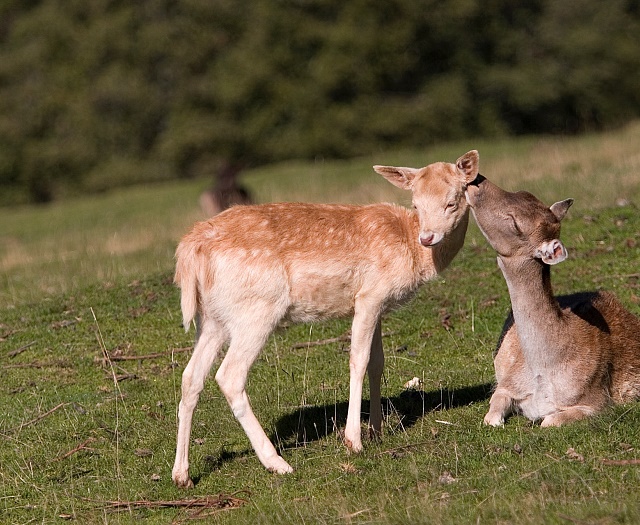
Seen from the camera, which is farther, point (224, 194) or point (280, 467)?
point (224, 194)

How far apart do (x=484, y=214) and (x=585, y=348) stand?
1.15 m

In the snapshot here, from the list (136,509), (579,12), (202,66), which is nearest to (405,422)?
(136,509)

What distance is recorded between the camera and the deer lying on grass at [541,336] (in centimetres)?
688

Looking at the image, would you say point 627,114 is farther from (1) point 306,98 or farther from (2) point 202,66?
(2) point 202,66

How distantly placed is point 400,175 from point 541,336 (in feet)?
4.77

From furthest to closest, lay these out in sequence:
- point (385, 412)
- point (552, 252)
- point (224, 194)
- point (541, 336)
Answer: point (224, 194), point (385, 412), point (541, 336), point (552, 252)

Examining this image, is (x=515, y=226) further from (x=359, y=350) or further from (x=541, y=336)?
(x=359, y=350)

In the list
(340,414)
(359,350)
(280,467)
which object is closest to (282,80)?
(340,414)

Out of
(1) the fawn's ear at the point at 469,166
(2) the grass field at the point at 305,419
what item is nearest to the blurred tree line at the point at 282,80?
(2) the grass field at the point at 305,419

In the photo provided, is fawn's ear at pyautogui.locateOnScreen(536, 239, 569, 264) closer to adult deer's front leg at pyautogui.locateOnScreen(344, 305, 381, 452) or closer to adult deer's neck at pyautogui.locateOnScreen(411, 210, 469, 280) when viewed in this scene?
adult deer's neck at pyautogui.locateOnScreen(411, 210, 469, 280)

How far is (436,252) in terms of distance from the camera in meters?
7.02

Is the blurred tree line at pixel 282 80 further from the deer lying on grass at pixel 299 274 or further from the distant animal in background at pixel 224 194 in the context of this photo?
the deer lying on grass at pixel 299 274

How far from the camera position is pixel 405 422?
290 inches

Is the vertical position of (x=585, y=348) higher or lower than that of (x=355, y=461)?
higher
